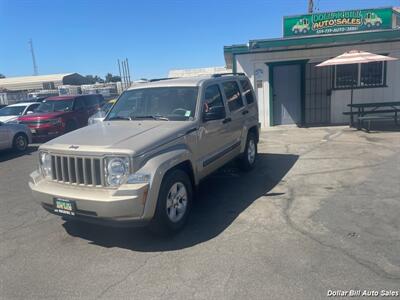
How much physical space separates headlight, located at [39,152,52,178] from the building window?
11729mm

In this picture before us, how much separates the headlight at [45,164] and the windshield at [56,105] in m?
10.5

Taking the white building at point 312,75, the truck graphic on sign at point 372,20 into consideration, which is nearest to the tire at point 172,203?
the white building at point 312,75

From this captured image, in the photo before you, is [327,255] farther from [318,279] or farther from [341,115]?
[341,115]

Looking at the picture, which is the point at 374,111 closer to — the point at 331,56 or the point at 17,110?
the point at 331,56

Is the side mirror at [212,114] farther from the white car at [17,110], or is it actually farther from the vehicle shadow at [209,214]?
the white car at [17,110]

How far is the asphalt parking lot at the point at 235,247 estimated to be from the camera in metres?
3.60

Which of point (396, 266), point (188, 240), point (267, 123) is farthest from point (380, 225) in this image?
point (267, 123)

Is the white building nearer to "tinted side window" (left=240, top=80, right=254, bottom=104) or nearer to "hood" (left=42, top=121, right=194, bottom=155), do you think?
"tinted side window" (left=240, top=80, right=254, bottom=104)

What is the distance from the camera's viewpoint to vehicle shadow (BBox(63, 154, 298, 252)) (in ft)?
15.3

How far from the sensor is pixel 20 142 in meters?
12.5

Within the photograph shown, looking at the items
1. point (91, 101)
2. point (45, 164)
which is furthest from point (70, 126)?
point (45, 164)

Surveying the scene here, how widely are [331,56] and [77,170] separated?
11821 millimetres

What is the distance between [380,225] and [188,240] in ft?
8.39

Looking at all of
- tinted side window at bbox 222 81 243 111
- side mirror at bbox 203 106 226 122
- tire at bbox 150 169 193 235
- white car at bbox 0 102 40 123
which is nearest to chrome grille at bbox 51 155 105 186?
tire at bbox 150 169 193 235
